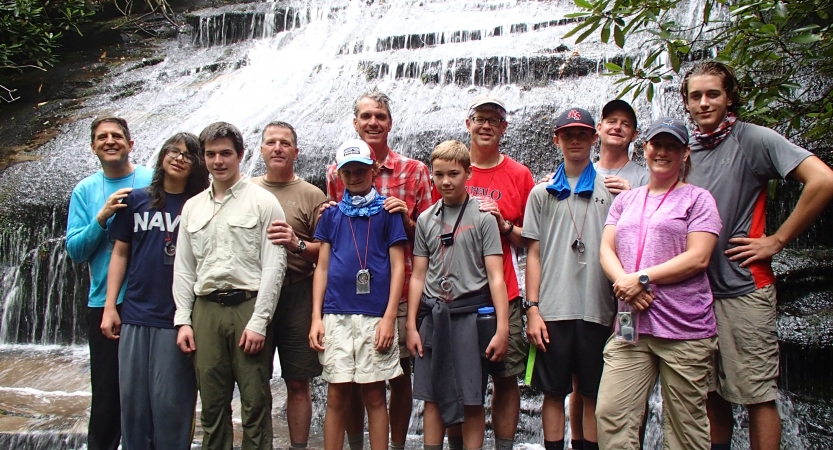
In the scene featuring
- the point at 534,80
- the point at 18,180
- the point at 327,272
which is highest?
the point at 534,80

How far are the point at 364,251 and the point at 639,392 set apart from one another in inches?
58.8

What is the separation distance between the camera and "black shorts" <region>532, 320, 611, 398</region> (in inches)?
130

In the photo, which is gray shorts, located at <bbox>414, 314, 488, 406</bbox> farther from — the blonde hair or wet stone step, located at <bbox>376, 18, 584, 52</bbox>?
wet stone step, located at <bbox>376, 18, 584, 52</bbox>

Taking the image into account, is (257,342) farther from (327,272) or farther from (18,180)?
(18,180)

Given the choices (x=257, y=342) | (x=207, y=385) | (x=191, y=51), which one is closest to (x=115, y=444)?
(x=207, y=385)

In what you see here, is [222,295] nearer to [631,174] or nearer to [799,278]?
[631,174]

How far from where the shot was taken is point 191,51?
12.1 m

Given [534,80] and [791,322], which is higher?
[534,80]

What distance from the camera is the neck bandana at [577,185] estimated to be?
3.41 meters

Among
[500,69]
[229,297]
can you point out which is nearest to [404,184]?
[229,297]

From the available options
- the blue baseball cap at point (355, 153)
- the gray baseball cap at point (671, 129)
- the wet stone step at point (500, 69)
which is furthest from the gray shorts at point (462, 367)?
the wet stone step at point (500, 69)

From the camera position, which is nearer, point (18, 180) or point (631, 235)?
point (631, 235)

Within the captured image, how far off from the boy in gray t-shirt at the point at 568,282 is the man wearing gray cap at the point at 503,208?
8cm

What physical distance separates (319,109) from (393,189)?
18.3ft
